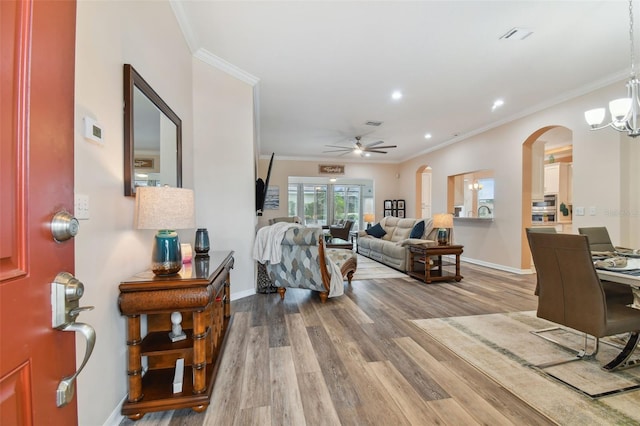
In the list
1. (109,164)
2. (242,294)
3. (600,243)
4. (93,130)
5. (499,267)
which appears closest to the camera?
(93,130)

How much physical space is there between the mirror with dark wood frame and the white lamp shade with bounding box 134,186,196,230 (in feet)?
0.61

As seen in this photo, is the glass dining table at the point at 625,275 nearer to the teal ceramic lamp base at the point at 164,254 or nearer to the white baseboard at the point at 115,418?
the teal ceramic lamp base at the point at 164,254

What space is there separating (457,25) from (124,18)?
9.11ft

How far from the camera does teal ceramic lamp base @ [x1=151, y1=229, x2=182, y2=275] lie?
175 cm

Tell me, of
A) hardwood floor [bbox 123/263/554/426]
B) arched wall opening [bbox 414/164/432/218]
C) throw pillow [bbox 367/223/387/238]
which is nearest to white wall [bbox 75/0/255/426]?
hardwood floor [bbox 123/263/554/426]

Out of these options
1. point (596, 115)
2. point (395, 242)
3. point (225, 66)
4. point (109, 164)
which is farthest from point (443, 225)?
point (109, 164)

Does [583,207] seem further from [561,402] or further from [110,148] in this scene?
[110,148]

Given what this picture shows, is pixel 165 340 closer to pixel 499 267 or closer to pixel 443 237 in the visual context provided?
pixel 443 237

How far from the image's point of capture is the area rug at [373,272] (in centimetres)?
518

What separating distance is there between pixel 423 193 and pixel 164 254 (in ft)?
30.3

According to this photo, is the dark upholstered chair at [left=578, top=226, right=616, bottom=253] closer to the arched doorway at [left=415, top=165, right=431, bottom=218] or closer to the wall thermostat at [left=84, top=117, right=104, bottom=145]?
the wall thermostat at [left=84, top=117, right=104, bottom=145]

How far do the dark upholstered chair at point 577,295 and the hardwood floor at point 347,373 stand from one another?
76 centimetres

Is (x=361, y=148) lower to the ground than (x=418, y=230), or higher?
higher

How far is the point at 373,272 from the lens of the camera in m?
5.50
